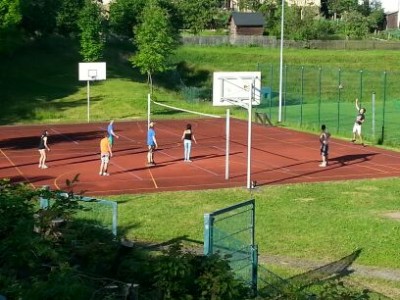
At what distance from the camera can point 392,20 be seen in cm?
13300

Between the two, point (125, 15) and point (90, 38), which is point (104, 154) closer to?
point (90, 38)

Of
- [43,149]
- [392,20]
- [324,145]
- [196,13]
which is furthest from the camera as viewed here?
[392,20]

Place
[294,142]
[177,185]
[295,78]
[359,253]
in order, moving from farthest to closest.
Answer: [295,78]
[294,142]
[177,185]
[359,253]

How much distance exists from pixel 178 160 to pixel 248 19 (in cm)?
7587

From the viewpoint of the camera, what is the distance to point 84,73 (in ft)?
170

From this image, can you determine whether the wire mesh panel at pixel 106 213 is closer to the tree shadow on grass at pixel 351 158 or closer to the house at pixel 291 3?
the tree shadow on grass at pixel 351 158

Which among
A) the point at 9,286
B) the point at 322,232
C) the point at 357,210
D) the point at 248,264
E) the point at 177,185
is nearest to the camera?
the point at 9,286

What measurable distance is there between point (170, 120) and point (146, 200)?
25393 millimetres

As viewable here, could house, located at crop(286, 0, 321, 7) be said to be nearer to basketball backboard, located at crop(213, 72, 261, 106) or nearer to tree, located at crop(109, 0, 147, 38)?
tree, located at crop(109, 0, 147, 38)

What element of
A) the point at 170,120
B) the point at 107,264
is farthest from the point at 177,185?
the point at 170,120

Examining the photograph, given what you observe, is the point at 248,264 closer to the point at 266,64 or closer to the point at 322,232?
the point at 322,232

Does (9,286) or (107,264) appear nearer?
(9,286)

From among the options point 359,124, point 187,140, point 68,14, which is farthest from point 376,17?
point 187,140

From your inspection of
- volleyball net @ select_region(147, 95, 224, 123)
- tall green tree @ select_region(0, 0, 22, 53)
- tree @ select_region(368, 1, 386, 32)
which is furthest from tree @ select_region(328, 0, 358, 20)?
tall green tree @ select_region(0, 0, 22, 53)
